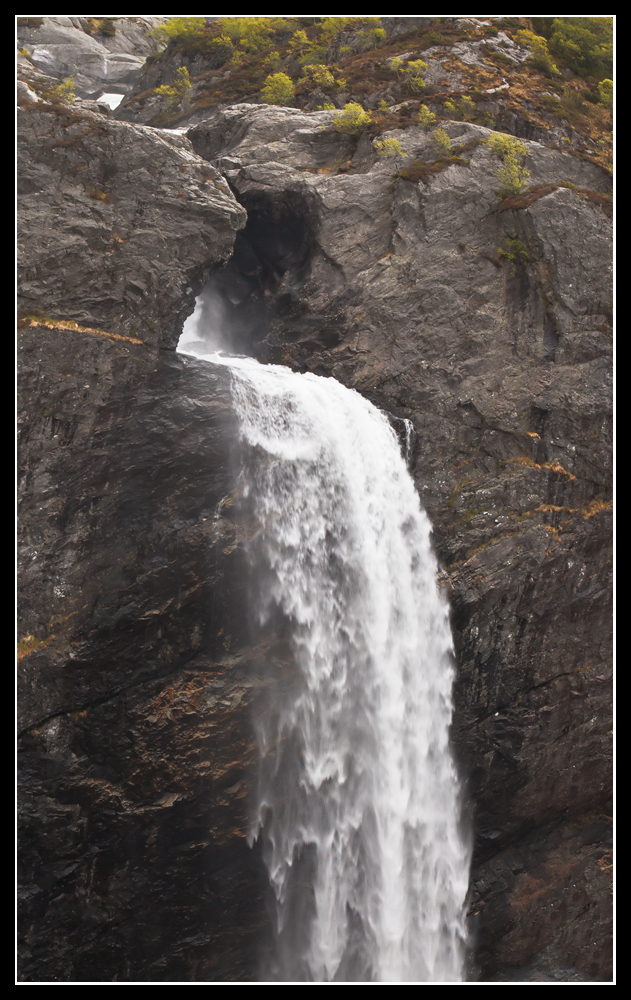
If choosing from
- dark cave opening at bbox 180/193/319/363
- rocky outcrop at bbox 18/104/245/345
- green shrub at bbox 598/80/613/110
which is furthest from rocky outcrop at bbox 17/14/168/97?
green shrub at bbox 598/80/613/110

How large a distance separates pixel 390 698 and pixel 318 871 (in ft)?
10.9

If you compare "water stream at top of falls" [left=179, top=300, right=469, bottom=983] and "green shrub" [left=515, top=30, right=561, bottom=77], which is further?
"green shrub" [left=515, top=30, right=561, bottom=77]

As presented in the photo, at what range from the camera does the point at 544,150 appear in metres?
18.3

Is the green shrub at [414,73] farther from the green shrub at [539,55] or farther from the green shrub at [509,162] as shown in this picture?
the green shrub at [539,55]

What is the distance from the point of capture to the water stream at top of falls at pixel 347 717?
12.2 metres

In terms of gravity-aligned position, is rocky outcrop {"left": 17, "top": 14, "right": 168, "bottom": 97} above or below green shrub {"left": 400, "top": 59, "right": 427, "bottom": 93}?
below

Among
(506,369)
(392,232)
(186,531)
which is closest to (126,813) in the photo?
(186,531)

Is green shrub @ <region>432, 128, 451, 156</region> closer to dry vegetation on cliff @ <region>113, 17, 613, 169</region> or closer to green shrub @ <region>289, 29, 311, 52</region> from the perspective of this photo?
dry vegetation on cliff @ <region>113, 17, 613, 169</region>

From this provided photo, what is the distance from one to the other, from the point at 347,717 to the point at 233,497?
467cm

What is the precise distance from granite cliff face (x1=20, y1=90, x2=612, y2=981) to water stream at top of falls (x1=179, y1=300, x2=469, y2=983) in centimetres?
58

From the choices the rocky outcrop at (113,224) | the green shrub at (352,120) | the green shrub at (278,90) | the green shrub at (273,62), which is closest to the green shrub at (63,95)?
the rocky outcrop at (113,224)

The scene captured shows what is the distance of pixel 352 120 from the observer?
18.2 meters

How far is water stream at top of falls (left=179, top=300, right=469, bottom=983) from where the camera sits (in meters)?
12.2

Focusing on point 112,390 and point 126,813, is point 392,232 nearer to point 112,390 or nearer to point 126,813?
point 112,390
